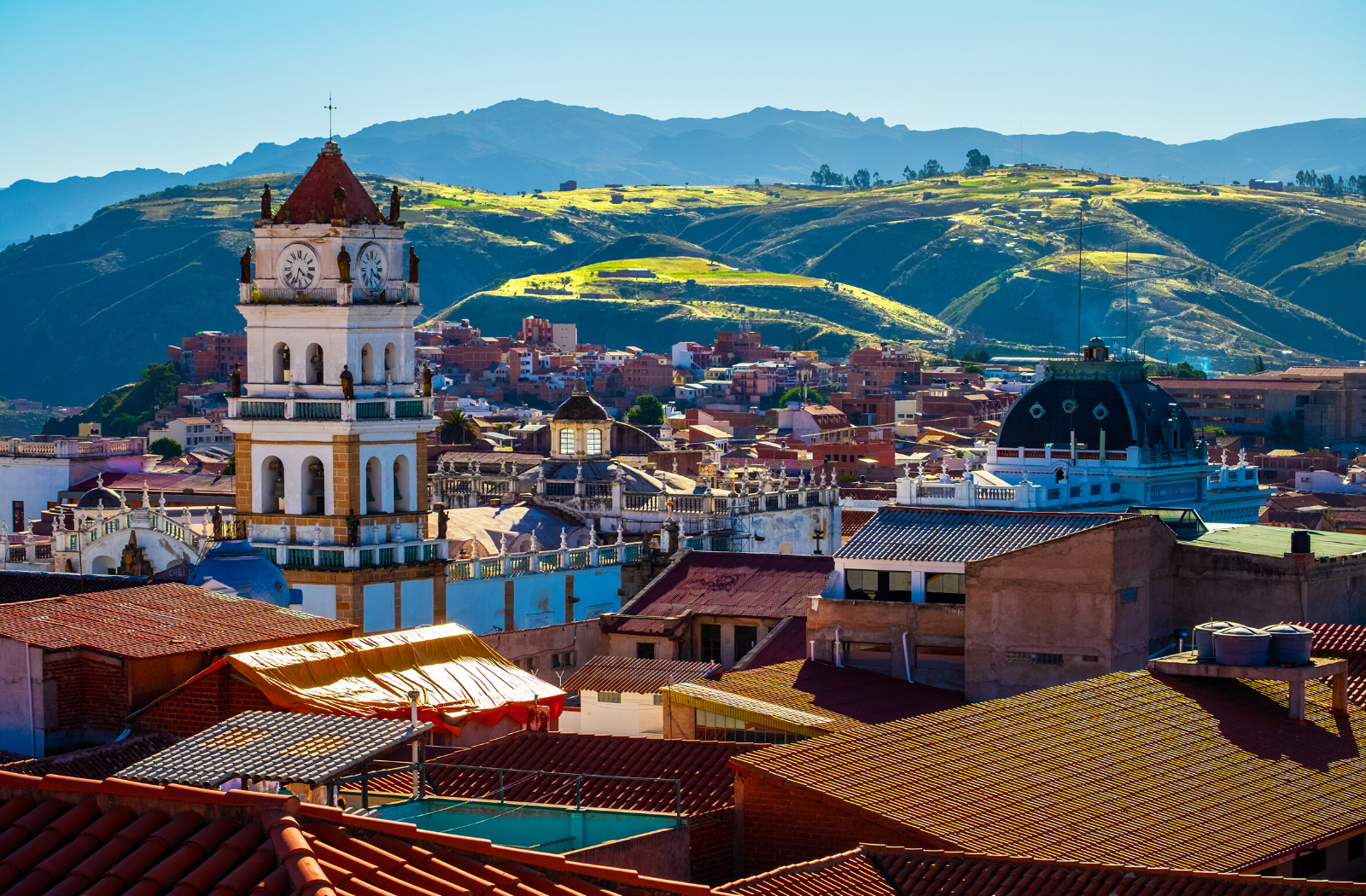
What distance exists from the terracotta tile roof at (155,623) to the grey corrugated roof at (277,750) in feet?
22.2

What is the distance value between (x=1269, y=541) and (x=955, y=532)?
6812 mm

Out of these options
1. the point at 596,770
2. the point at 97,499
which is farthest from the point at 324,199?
the point at 97,499

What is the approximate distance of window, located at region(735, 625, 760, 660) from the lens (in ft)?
165

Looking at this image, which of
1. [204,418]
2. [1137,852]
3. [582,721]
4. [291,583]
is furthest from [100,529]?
[204,418]

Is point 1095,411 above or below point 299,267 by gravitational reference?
below

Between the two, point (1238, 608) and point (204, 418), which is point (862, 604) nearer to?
point (1238, 608)

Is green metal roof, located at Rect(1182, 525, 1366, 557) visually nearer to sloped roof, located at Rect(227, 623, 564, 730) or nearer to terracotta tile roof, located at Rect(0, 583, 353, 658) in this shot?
sloped roof, located at Rect(227, 623, 564, 730)

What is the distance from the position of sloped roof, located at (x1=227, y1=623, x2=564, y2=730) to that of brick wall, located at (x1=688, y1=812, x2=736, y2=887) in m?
5.13

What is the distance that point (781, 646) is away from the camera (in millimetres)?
44938

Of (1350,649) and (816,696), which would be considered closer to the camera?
(1350,649)

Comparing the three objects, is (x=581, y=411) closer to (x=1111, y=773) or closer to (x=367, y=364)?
(x=367, y=364)

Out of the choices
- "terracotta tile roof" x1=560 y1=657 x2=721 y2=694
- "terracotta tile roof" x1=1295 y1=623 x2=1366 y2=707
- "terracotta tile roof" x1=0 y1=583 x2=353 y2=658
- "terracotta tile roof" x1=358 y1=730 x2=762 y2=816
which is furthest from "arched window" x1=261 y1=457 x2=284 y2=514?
"terracotta tile roof" x1=1295 y1=623 x2=1366 y2=707

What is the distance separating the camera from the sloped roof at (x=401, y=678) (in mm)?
29531

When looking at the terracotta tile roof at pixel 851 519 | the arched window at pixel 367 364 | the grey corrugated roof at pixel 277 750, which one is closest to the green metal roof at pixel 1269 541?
the arched window at pixel 367 364
